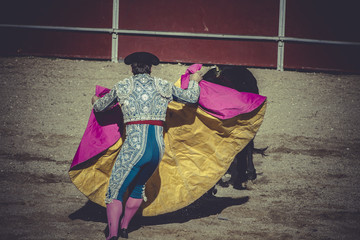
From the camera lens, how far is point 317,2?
9219 millimetres

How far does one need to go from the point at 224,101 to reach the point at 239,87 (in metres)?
1.35

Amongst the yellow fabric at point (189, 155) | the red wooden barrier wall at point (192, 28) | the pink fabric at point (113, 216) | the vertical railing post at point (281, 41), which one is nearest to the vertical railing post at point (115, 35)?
the red wooden barrier wall at point (192, 28)

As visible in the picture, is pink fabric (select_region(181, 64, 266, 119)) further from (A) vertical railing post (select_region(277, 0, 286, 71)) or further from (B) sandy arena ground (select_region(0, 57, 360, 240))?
(A) vertical railing post (select_region(277, 0, 286, 71))

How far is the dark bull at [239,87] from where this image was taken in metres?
5.38

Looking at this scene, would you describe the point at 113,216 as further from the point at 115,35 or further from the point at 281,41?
the point at 281,41

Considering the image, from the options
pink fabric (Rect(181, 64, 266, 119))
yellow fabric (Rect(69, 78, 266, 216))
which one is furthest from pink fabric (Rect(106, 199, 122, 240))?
pink fabric (Rect(181, 64, 266, 119))

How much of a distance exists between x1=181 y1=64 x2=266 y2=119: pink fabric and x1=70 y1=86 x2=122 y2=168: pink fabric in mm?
755

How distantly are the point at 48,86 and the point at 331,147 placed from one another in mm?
5085

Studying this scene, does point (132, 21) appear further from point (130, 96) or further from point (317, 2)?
point (130, 96)

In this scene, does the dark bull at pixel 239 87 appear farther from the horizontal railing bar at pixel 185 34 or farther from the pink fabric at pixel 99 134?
the horizontal railing bar at pixel 185 34

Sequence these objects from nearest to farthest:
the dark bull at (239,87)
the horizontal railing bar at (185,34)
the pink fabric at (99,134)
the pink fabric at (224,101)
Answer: the pink fabric at (99,134) → the pink fabric at (224,101) → the dark bull at (239,87) → the horizontal railing bar at (185,34)

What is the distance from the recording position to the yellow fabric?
4.09 meters

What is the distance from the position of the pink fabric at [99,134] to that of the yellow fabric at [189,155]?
0.11m

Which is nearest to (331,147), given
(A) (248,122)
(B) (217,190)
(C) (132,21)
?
(B) (217,190)
